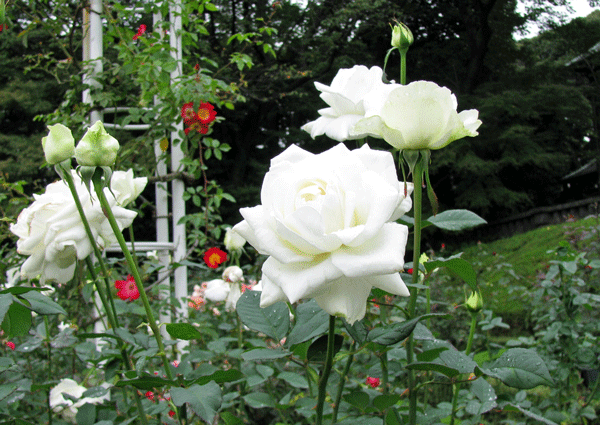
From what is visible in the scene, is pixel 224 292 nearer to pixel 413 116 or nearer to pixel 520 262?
pixel 413 116

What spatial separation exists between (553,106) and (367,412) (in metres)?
8.88

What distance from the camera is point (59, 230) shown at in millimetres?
548

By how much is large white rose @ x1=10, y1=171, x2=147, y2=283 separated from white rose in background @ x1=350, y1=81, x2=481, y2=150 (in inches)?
12.6

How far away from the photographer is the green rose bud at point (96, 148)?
487 mm

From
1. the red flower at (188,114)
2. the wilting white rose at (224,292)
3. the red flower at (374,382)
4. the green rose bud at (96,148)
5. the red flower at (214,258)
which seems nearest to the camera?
the green rose bud at (96,148)

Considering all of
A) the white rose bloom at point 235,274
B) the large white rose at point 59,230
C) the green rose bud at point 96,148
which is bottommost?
Answer: the white rose bloom at point 235,274

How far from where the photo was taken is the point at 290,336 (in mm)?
438

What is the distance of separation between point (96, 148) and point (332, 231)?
0.93 ft

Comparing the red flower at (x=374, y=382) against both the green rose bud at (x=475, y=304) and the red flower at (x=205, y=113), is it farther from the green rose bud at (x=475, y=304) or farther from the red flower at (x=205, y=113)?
the red flower at (x=205, y=113)

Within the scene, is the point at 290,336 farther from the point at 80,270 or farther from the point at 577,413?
the point at 577,413

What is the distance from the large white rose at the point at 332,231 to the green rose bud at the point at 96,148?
20cm

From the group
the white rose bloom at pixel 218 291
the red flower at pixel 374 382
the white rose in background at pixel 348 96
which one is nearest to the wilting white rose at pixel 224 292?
the white rose bloom at pixel 218 291

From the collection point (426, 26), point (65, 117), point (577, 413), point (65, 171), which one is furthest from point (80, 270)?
point (426, 26)

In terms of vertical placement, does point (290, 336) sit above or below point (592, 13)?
below
